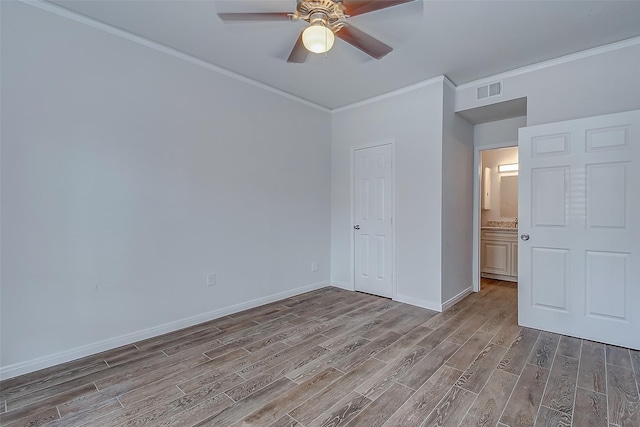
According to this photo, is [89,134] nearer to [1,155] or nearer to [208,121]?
[1,155]

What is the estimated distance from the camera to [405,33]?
2.64 m

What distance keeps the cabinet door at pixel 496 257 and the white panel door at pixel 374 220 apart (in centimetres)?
224

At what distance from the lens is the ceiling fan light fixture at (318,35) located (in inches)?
81.3

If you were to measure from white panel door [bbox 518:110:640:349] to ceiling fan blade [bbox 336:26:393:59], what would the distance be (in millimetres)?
1858

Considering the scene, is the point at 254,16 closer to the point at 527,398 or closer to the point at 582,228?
the point at 527,398

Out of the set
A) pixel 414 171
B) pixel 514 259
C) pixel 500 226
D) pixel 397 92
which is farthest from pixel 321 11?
pixel 500 226

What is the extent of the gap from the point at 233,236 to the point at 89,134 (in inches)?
63.3

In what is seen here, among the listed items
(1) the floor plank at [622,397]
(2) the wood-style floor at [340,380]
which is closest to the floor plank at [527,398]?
(2) the wood-style floor at [340,380]

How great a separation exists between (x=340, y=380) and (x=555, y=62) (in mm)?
3691

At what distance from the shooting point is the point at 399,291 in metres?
3.89

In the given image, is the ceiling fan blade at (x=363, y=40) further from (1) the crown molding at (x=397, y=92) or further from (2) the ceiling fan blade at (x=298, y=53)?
(1) the crown molding at (x=397, y=92)

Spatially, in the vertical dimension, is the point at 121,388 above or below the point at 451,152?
below

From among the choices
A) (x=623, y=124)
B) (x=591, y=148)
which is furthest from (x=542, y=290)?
(x=623, y=124)

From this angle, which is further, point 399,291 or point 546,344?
point 399,291
